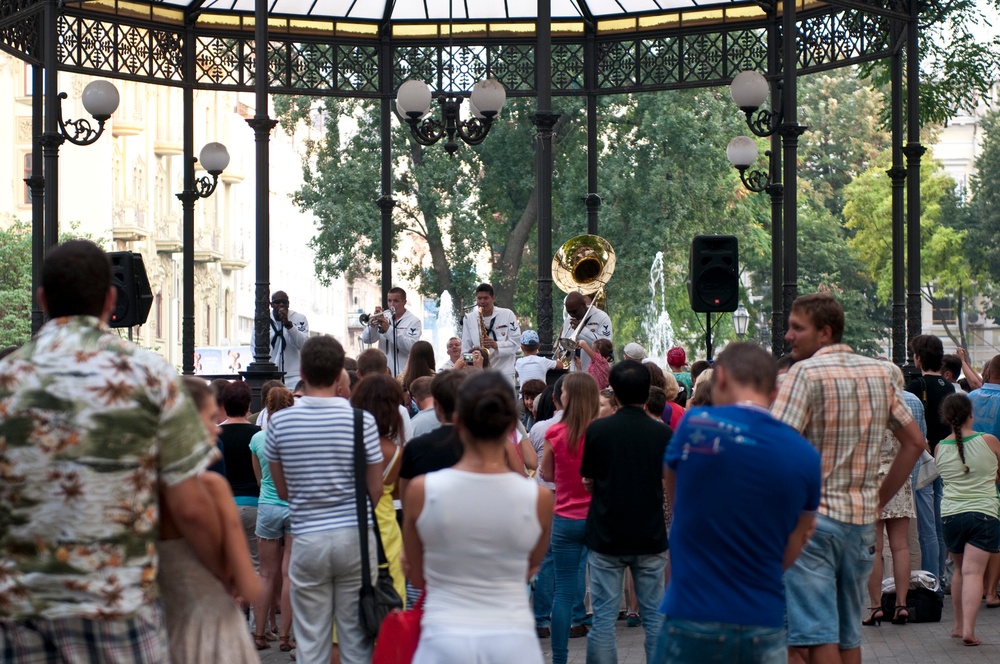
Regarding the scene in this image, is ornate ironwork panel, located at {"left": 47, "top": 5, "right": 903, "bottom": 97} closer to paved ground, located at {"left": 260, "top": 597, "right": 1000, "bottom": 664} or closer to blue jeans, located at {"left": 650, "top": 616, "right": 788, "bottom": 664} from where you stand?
paved ground, located at {"left": 260, "top": 597, "right": 1000, "bottom": 664}

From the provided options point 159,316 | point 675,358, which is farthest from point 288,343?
point 159,316

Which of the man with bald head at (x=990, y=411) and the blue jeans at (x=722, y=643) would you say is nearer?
the blue jeans at (x=722, y=643)

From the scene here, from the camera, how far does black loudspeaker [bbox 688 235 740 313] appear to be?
1453 centimetres

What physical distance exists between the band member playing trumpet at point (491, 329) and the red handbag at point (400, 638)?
9413 mm

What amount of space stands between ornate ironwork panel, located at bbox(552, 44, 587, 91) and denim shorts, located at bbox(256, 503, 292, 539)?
12311 millimetres

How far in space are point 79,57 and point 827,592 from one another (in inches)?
596

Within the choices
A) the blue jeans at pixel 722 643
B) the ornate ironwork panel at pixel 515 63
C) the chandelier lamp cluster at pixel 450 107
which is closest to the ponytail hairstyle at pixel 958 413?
the blue jeans at pixel 722 643

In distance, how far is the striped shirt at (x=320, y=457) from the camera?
6.84m

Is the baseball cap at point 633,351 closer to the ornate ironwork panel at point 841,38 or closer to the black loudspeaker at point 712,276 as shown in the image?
the black loudspeaker at point 712,276

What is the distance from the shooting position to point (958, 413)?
34.6 ft

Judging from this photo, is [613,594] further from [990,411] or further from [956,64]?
[956,64]

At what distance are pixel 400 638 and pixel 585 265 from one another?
39.2 feet

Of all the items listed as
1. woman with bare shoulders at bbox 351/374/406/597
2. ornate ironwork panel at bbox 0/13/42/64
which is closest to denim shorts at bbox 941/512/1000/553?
woman with bare shoulders at bbox 351/374/406/597

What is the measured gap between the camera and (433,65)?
21375mm
